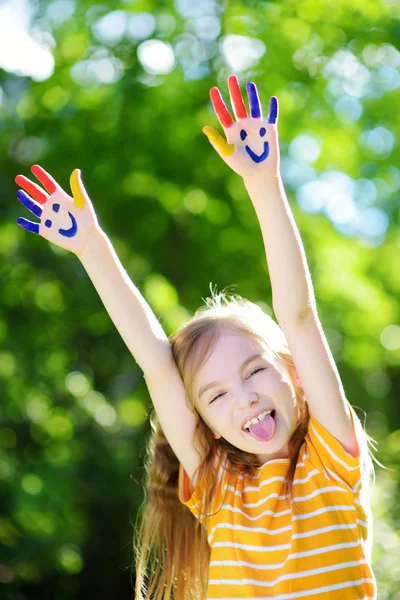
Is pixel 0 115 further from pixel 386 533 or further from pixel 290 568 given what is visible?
pixel 290 568

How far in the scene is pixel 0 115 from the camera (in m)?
5.30

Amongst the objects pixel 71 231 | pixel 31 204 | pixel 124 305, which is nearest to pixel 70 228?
pixel 71 231

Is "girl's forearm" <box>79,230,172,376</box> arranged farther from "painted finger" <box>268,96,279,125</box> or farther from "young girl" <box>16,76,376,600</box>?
"painted finger" <box>268,96,279,125</box>

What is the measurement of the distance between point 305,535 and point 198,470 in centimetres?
36

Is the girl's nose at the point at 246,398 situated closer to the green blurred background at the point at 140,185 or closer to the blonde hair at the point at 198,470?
the blonde hair at the point at 198,470

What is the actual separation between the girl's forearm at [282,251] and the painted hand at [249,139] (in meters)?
0.03

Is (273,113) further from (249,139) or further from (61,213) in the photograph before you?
(61,213)

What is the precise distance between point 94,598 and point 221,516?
12.7 ft

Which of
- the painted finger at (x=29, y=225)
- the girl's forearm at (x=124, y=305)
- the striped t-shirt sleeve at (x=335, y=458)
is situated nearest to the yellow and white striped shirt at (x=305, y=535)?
the striped t-shirt sleeve at (x=335, y=458)

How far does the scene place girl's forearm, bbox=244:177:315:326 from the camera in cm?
157

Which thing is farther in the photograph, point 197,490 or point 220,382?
point 197,490

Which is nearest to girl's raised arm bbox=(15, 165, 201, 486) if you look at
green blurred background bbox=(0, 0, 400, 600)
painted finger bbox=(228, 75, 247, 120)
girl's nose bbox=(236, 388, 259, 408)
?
girl's nose bbox=(236, 388, 259, 408)

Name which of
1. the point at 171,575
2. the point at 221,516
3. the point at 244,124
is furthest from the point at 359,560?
the point at 244,124

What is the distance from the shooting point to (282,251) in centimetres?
157
